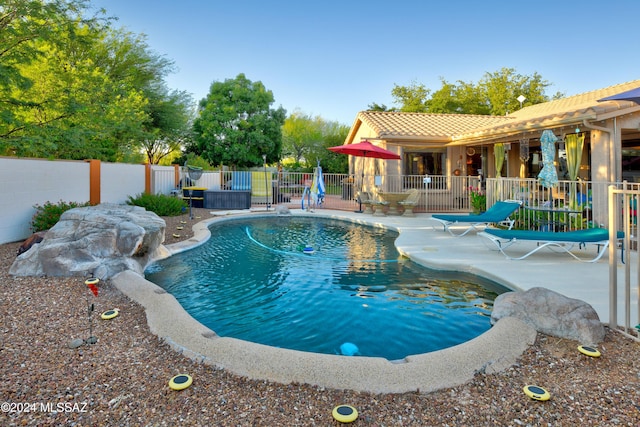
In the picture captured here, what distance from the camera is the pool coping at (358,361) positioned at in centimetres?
289

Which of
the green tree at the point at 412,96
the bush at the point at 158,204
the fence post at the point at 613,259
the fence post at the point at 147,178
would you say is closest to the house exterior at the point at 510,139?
the fence post at the point at 613,259

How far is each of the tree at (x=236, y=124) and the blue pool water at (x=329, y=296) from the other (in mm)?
17862

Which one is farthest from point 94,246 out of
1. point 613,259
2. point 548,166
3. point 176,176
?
point 176,176

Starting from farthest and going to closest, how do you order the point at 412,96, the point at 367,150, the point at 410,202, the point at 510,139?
1. the point at 412,96
2. the point at 410,202
3. the point at 367,150
4. the point at 510,139

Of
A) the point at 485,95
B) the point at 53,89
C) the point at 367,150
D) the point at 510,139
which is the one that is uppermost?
the point at 485,95

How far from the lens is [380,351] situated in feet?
12.7

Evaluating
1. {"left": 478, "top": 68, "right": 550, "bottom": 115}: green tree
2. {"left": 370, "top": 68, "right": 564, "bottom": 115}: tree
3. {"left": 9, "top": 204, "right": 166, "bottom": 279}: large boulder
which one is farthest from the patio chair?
{"left": 478, "top": 68, "right": 550, "bottom": 115}: green tree


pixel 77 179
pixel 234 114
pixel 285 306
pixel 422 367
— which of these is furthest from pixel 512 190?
pixel 234 114

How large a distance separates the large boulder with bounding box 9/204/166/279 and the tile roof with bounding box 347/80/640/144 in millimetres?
9960

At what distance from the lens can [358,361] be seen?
3.17 meters

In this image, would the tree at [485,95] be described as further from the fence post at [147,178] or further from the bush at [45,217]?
the bush at [45,217]

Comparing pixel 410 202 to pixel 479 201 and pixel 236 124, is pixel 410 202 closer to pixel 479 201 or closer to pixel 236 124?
pixel 479 201

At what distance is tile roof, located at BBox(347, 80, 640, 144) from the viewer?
9.06m

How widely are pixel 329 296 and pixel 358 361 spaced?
97.6 inches
